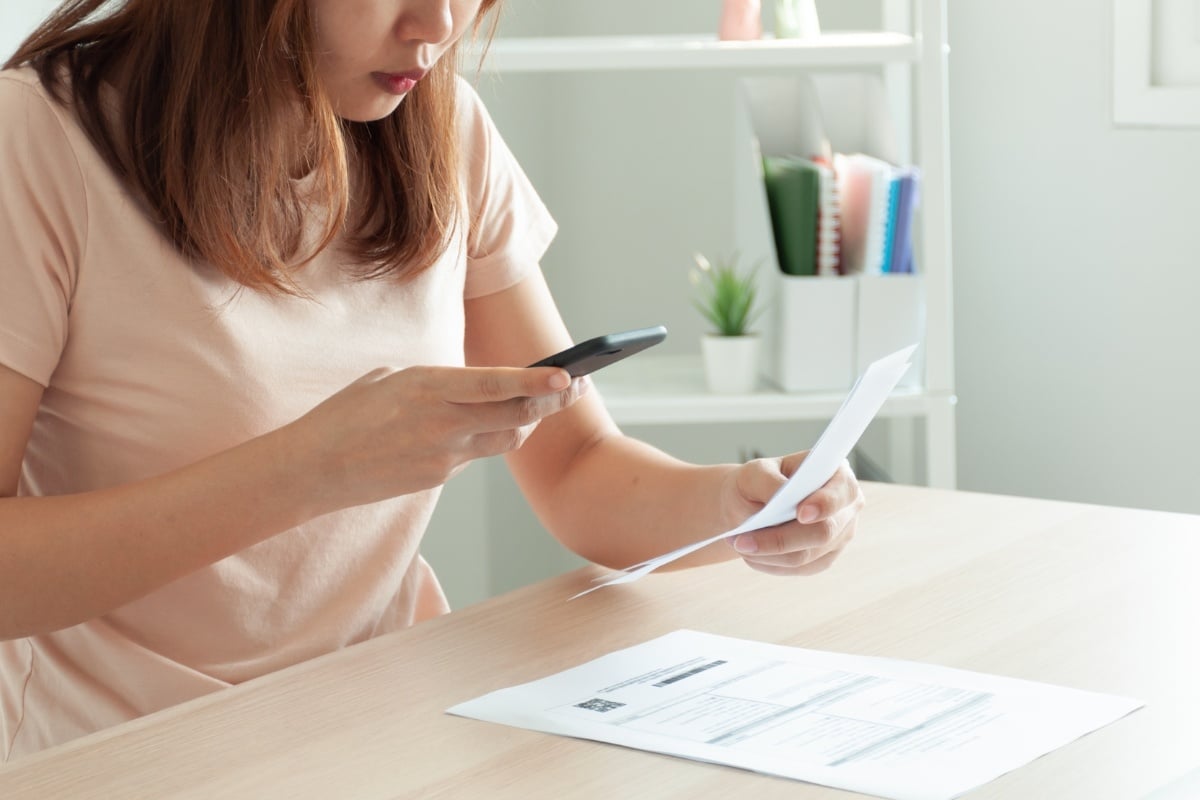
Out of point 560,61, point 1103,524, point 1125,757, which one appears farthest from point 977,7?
point 1125,757

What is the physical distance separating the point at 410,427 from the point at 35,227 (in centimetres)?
31

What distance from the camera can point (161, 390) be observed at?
42.9 inches

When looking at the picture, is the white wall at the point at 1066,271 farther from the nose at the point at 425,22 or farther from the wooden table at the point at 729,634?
the nose at the point at 425,22

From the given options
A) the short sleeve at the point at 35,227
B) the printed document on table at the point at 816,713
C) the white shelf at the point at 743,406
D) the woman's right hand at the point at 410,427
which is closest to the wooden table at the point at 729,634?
the printed document on table at the point at 816,713

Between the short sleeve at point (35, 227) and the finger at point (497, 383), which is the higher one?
the short sleeve at point (35, 227)

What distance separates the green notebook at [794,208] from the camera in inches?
80.2

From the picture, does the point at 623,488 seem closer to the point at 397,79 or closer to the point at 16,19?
the point at 397,79

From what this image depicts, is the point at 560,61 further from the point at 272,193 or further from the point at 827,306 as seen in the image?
the point at 272,193

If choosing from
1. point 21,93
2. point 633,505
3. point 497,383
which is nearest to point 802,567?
point 633,505

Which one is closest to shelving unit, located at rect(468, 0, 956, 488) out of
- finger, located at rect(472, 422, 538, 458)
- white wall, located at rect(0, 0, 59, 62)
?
white wall, located at rect(0, 0, 59, 62)

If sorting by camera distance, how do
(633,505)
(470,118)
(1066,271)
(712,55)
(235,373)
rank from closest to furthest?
(235,373) < (633,505) < (470,118) < (712,55) < (1066,271)

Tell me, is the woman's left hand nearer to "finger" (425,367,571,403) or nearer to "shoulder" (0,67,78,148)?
"finger" (425,367,571,403)

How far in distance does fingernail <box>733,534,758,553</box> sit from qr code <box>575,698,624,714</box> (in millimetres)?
192

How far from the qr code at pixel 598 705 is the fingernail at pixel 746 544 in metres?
0.19
